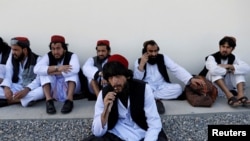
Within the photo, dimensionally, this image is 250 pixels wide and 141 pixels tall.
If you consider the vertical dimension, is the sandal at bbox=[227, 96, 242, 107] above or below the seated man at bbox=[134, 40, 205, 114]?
below

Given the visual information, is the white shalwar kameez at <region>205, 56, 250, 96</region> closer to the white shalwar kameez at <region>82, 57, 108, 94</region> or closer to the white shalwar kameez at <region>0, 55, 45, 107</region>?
the white shalwar kameez at <region>82, 57, 108, 94</region>

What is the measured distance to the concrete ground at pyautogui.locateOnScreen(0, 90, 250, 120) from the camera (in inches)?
177

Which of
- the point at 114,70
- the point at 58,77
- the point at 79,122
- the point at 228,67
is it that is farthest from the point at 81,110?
the point at 228,67

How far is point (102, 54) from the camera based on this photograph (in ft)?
17.1

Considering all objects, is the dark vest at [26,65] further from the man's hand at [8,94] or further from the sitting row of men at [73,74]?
the man's hand at [8,94]

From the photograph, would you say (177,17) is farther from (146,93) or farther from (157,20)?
(146,93)

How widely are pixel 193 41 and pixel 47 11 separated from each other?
2.48 metres

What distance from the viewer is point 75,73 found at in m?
5.02

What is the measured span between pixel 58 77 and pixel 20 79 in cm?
60

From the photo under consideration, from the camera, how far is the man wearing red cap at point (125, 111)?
11.0ft

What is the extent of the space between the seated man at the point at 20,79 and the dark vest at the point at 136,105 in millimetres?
1736

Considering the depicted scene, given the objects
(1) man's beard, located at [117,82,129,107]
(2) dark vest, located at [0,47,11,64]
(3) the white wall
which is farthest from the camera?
(3) the white wall

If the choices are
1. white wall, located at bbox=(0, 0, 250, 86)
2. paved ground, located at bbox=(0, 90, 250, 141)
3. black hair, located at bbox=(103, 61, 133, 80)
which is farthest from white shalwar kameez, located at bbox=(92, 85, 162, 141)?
white wall, located at bbox=(0, 0, 250, 86)

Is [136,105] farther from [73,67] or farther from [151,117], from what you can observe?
[73,67]
